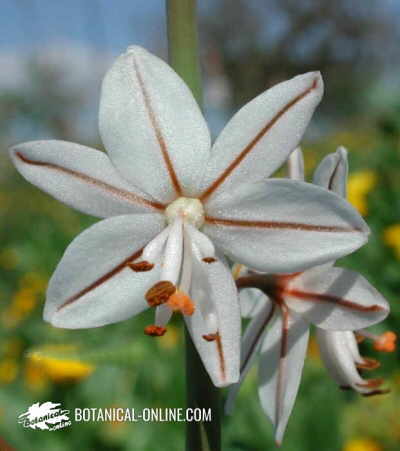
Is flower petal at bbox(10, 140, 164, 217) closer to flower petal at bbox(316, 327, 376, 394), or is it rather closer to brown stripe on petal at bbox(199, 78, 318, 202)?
brown stripe on petal at bbox(199, 78, 318, 202)

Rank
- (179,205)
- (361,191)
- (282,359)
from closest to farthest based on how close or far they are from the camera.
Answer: (179,205), (282,359), (361,191)

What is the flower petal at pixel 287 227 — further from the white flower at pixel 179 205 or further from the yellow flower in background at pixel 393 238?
the yellow flower in background at pixel 393 238

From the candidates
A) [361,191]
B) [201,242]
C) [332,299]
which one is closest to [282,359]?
[332,299]

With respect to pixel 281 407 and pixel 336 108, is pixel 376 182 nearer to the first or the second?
pixel 281 407

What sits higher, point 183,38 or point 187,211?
point 183,38

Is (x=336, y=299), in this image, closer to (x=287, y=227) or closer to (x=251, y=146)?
(x=287, y=227)

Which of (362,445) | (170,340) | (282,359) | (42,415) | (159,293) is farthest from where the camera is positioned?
(170,340)
